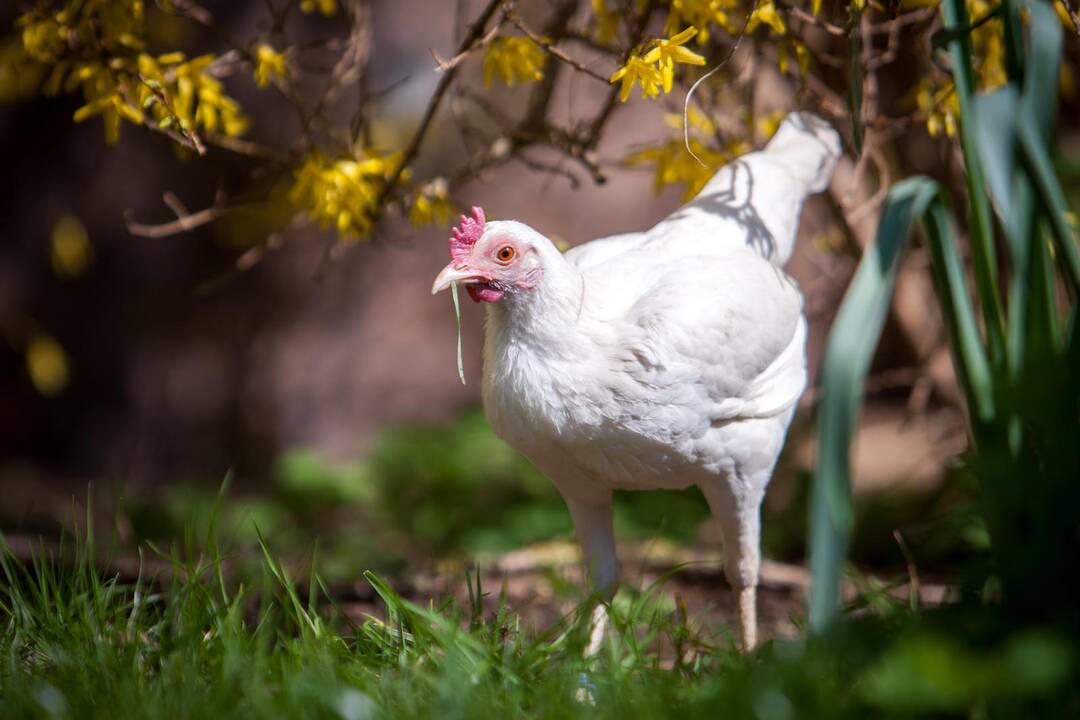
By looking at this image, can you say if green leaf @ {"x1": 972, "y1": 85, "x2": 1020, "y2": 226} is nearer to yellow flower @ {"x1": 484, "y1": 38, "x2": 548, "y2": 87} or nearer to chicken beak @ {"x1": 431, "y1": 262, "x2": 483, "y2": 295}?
chicken beak @ {"x1": 431, "y1": 262, "x2": 483, "y2": 295}

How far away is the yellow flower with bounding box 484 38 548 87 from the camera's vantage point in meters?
2.85

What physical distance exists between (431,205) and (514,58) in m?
0.68

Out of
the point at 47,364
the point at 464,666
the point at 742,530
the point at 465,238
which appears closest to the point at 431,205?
the point at 465,238

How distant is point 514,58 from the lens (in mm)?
2852

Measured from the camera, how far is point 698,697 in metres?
2.07

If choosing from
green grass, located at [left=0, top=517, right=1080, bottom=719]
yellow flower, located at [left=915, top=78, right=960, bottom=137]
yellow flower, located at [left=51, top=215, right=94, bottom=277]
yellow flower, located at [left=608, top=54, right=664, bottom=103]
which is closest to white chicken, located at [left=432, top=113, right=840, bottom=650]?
green grass, located at [left=0, top=517, right=1080, bottom=719]

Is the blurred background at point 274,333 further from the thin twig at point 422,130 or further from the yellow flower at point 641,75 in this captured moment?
the yellow flower at point 641,75

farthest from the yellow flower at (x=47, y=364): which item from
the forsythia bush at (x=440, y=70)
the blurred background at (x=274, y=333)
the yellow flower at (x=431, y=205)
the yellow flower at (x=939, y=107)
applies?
the yellow flower at (x=939, y=107)

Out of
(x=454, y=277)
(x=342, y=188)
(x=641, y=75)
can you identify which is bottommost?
(x=454, y=277)

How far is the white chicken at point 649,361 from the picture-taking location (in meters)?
2.55

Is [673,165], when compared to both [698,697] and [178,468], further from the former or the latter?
[178,468]

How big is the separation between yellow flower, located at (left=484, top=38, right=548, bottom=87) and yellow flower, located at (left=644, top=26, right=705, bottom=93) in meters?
0.40

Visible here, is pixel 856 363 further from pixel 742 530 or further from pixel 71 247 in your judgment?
pixel 71 247

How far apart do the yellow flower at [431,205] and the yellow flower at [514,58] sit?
21.3 inches
